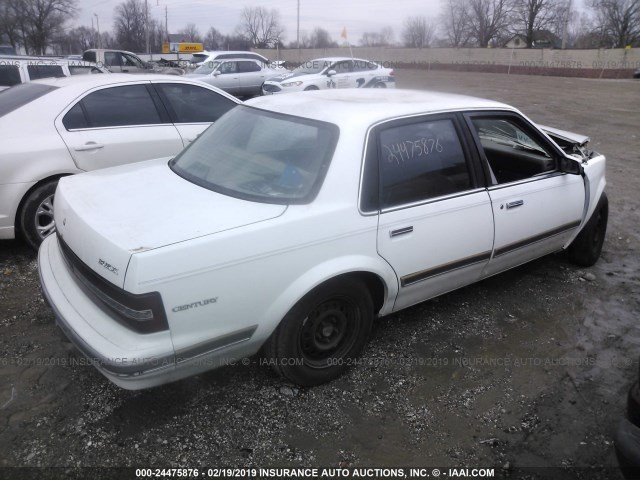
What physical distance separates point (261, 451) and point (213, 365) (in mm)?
495

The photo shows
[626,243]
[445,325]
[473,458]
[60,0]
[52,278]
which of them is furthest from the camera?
[60,0]

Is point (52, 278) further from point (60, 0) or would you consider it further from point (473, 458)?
point (60, 0)

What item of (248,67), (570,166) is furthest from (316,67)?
(570,166)

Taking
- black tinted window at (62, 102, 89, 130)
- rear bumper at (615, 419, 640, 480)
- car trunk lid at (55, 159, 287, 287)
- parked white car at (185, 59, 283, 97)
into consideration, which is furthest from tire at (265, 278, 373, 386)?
parked white car at (185, 59, 283, 97)

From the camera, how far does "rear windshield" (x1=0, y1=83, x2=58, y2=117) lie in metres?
4.77

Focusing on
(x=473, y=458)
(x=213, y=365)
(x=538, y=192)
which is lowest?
(x=473, y=458)

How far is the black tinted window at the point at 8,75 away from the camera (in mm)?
8641

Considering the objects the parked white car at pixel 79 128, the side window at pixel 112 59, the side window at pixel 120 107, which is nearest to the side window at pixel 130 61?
the side window at pixel 112 59

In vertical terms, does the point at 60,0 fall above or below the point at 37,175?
above

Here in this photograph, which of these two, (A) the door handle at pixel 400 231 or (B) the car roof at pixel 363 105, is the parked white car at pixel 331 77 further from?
(A) the door handle at pixel 400 231

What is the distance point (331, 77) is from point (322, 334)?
15012 millimetres

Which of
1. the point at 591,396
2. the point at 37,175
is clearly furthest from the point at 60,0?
the point at 591,396

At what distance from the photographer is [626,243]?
541 cm

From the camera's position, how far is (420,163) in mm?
3232
